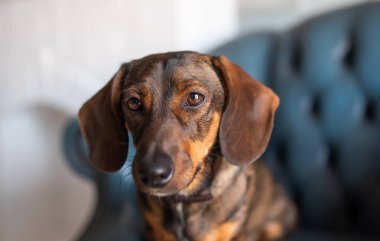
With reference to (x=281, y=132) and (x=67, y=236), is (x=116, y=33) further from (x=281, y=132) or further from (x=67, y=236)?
(x=67, y=236)

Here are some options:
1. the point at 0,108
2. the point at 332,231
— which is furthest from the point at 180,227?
the point at 0,108

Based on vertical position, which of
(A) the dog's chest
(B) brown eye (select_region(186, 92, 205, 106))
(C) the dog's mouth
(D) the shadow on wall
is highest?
(B) brown eye (select_region(186, 92, 205, 106))

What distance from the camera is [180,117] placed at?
1.08m

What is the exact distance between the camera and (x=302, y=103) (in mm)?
1586

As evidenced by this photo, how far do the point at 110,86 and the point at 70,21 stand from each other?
2.81 ft

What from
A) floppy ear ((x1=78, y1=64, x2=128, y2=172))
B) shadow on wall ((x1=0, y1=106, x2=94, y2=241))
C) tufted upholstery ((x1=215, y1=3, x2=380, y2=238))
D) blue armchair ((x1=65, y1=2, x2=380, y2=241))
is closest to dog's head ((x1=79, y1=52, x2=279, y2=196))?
floppy ear ((x1=78, y1=64, x2=128, y2=172))

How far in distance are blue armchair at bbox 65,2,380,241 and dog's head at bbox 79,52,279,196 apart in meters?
0.32

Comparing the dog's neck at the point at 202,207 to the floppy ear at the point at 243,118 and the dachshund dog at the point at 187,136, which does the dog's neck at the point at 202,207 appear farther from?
the floppy ear at the point at 243,118

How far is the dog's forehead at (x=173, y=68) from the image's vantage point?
1094mm

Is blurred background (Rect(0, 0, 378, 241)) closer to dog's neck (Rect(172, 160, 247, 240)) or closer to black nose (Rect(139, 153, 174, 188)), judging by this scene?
dog's neck (Rect(172, 160, 247, 240))

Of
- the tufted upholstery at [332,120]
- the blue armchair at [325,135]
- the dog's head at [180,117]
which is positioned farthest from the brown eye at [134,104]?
the tufted upholstery at [332,120]

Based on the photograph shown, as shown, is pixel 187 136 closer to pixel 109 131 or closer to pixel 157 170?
pixel 157 170

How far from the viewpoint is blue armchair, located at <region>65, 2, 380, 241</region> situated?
1477mm

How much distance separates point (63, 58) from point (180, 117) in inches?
43.0
